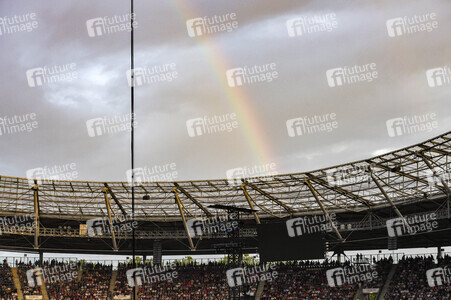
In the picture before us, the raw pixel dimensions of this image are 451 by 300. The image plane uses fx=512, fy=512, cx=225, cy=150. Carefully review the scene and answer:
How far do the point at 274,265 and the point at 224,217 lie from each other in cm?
939

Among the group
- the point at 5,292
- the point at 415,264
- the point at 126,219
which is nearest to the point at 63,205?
the point at 126,219

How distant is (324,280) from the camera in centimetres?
5238
